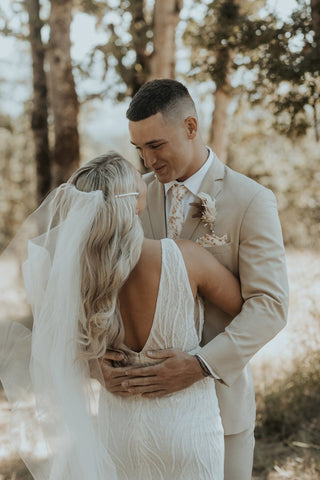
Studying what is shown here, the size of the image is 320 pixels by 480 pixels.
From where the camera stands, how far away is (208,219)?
2555mm

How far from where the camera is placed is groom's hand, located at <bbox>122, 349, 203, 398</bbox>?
2.21 m

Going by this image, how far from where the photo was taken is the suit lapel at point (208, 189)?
8.67 ft

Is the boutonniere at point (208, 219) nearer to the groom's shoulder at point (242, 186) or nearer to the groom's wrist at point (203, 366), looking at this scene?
the groom's shoulder at point (242, 186)

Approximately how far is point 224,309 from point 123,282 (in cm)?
55

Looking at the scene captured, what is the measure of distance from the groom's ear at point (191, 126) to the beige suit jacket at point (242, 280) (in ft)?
0.58

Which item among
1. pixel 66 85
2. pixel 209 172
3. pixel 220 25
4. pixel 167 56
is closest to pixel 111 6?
pixel 66 85

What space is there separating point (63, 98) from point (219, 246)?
6009mm

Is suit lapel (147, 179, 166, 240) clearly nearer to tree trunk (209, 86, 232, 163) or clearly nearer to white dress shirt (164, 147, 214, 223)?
white dress shirt (164, 147, 214, 223)

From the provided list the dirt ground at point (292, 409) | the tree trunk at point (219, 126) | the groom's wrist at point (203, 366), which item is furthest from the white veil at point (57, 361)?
the tree trunk at point (219, 126)

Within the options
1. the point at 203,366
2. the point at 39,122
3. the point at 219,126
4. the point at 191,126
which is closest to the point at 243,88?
the point at 219,126

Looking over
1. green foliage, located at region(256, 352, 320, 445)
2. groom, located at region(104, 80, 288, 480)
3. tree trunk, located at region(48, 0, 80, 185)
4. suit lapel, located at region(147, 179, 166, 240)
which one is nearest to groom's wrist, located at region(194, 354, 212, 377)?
groom, located at region(104, 80, 288, 480)

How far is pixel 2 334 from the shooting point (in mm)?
2490

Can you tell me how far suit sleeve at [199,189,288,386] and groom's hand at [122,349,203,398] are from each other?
0.11m

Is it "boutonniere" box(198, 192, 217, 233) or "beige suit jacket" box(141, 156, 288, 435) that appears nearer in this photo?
"beige suit jacket" box(141, 156, 288, 435)
